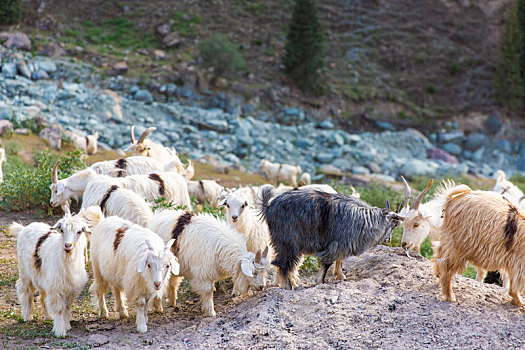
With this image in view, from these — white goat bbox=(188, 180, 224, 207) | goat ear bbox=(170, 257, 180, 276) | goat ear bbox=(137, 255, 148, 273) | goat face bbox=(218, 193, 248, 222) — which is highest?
goat face bbox=(218, 193, 248, 222)

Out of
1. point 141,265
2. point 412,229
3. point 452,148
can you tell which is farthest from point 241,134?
point 141,265

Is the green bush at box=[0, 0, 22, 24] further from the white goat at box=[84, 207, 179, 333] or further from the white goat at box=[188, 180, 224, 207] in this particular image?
the white goat at box=[84, 207, 179, 333]

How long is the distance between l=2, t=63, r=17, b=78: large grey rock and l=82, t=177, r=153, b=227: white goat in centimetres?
1948

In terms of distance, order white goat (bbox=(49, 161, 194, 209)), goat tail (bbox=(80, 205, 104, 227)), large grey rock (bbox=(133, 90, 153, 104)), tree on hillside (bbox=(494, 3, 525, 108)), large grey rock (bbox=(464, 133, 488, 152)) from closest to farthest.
Answer: goat tail (bbox=(80, 205, 104, 227)) → white goat (bbox=(49, 161, 194, 209)) → large grey rock (bbox=(133, 90, 153, 104)) → large grey rock (bbox=(464, 133, 488, 152)) → tree on hillside (bbox=(494, 3, 525, 108))

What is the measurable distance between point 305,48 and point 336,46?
5.99 meters

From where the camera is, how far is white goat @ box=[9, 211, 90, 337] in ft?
21.4

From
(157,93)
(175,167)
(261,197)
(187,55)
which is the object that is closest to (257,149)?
(157,93)

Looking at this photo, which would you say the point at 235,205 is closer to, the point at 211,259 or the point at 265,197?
the point at 265,197

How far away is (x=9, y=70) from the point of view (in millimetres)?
26188

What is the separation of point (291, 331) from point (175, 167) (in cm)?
662

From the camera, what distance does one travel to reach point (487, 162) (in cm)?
3034

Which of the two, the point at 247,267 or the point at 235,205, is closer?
the point at 247,267

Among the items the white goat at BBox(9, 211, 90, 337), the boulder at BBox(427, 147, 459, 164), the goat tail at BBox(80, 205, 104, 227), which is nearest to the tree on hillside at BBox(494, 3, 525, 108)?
the boulder at BBox(427, 147, 459, 164)

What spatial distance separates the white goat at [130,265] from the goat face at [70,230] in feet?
1.67
